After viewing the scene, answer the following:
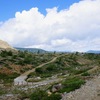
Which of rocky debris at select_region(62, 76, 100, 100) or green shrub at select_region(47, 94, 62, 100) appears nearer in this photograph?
rocky debris at select_region(62, 76, 100, 100)

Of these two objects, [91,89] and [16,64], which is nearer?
[91,89]

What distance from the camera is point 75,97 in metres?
32.4

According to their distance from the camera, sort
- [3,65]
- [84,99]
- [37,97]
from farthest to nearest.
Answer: [3,65]
[37,97]
[84,99]

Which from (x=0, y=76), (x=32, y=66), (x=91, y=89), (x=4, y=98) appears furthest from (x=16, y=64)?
(x=91, y=89)

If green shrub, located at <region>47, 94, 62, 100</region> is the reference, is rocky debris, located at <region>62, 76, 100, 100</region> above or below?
above

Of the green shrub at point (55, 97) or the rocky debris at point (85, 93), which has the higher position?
the rocky debris at point (85, 93)

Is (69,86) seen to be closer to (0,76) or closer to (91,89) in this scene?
(91,89)

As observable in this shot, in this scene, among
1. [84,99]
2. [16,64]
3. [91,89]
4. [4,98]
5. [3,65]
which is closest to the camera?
[84,99]

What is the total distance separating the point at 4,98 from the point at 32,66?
64.3m

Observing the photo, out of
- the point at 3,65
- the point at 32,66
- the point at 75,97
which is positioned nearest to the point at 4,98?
the point at 75,97

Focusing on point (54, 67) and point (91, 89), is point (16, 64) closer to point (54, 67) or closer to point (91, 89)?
point (54, 67)

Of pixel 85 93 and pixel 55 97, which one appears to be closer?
pixel 55 97

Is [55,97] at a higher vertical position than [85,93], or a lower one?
lower

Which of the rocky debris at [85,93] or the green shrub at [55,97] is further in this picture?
the green shrub at [55,97]
